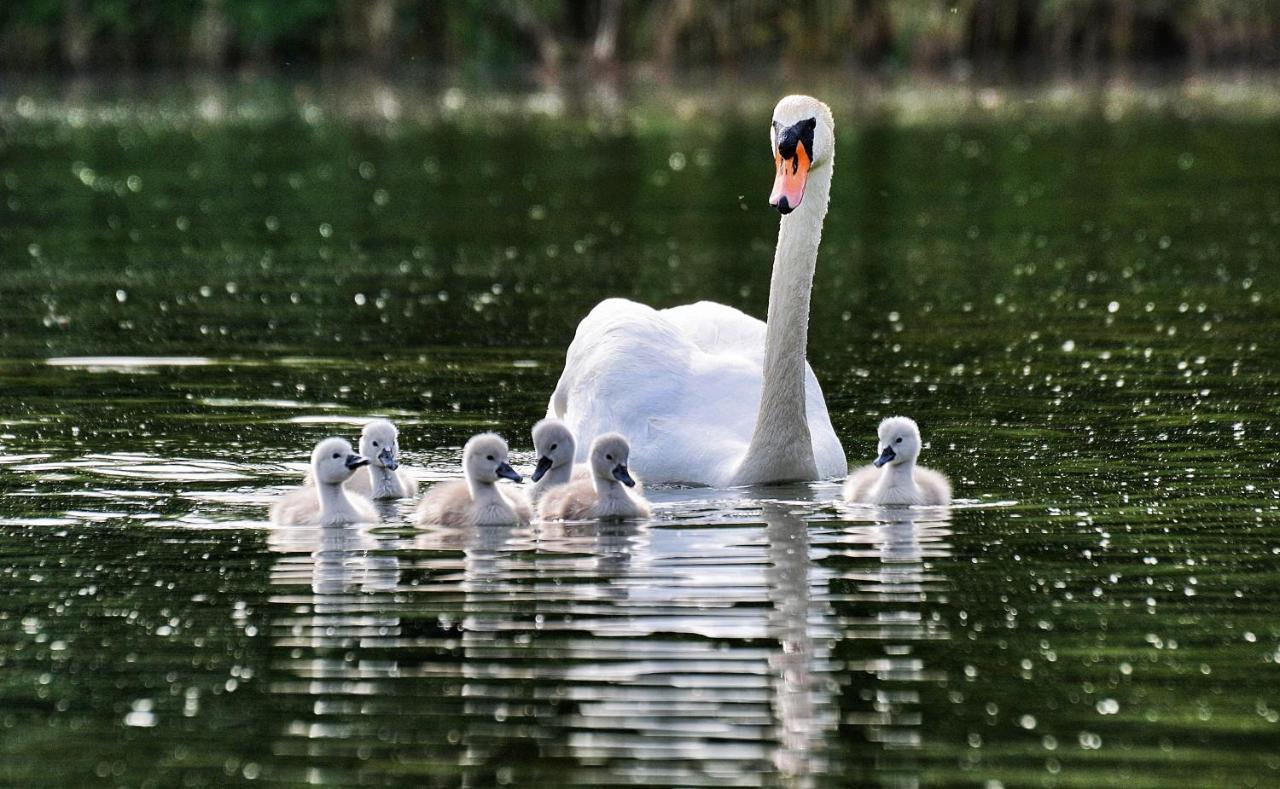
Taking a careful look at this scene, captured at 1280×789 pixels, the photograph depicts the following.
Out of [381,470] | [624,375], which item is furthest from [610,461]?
[624,375]

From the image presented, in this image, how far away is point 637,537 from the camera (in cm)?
1009

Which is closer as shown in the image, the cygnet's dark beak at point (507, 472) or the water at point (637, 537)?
the water at point (637, 537)

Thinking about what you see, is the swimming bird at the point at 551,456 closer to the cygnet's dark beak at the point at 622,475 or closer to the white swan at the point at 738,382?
the white swan at the point at 738,382

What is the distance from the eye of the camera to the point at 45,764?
22.9 feet

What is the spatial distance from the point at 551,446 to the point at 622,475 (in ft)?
2.72

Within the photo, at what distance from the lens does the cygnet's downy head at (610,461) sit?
34.3ft

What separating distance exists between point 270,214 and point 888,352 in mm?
11784

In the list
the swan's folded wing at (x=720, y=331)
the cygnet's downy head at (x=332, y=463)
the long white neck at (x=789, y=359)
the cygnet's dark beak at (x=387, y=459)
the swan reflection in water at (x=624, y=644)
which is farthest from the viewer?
the swan's folded wing at (x=720, y=331)

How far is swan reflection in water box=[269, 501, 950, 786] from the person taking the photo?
702 cm

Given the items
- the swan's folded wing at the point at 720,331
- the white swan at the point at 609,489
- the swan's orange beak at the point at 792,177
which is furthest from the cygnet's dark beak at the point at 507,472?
the swan's folded wing at the point at 720,331

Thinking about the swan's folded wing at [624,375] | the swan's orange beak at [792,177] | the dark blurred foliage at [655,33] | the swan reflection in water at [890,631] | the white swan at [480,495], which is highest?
the dark blurred foliage at [655,33]

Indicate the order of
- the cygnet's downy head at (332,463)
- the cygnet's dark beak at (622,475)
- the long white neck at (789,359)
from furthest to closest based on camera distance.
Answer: the long white neck at (789,359), the cygnet's dark beak at (622,475), the cygnet's downy head at (332,463)

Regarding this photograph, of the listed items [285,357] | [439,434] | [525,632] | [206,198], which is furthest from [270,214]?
[525,632]

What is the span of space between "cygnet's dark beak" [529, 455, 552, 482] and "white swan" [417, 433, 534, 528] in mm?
606
